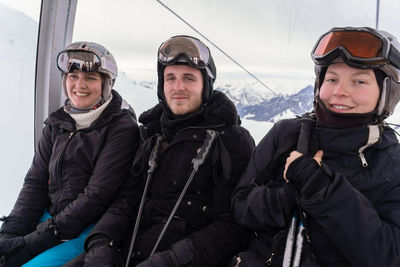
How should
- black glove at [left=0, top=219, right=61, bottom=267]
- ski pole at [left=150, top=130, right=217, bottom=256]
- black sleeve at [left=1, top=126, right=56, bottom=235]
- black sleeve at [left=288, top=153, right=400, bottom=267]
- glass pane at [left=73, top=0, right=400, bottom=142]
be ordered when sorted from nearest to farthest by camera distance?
black sleeve at [left=288, top=153, right=400, bottom=267], ski pole at [left=150, top=130, right=217, bottom=256], black glove at [left=0, top=219, right=61, bottom=267], black sleeve at [left=1, top=126, right=56, bottom=235], glass pane at [left=73, top=0, right=400, bottom=142]

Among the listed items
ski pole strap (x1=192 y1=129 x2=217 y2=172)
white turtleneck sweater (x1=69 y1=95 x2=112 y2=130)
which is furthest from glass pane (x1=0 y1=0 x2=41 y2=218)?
ski pole strap (x1=192 y1=129 x2=217 y2=172)

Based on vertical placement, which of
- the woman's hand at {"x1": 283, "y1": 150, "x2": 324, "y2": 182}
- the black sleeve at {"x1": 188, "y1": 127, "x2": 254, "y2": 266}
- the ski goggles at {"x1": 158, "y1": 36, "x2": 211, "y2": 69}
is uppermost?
the ski goggles at {"x1": 158, "y1": 36, "x2": 211, "y2": 69}

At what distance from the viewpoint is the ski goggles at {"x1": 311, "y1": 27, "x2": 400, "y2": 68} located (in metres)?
1.34

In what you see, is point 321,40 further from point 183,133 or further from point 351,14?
point 351,14

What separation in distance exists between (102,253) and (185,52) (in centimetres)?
123

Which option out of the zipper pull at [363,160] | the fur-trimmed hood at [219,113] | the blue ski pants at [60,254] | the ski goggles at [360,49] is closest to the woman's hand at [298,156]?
the zipper pull at [363,160]

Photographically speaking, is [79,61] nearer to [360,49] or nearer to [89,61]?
[89,61]

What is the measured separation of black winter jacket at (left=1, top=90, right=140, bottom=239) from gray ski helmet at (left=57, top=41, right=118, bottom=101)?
0.54ft

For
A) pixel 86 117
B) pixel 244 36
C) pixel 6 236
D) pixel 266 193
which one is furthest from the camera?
pixel 244 36

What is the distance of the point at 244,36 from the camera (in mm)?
2916

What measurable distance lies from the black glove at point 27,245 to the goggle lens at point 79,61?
1.03 meters

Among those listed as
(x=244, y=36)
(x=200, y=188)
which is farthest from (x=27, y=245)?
(x=244, y=36)

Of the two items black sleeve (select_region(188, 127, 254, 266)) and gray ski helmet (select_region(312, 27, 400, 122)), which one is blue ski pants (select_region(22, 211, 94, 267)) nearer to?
black sleeve (select_region(188, 127, 254, 266))

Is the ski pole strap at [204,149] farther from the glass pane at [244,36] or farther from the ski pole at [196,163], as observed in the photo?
the glass pane at [244,36]
